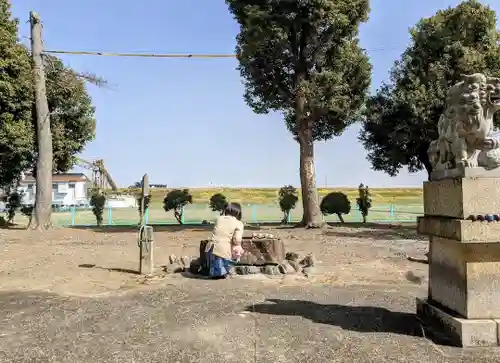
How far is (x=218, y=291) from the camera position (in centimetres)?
702

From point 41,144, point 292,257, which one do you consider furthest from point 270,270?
point 41,144

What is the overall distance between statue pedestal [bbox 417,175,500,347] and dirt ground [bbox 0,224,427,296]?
3.69 m

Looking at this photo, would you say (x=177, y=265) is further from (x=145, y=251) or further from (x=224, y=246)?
(x=224, y=246)

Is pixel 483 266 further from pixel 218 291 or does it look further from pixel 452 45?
pixel 452 45

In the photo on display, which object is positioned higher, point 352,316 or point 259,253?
point 259,253

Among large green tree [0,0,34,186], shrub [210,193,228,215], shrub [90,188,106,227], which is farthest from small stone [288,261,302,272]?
shrub [90,188,106,227]

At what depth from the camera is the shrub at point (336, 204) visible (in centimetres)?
2361

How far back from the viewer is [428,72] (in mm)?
21594

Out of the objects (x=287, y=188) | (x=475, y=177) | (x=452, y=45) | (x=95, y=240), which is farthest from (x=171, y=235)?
(x=452, y=45)

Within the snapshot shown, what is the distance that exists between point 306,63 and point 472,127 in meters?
15.1

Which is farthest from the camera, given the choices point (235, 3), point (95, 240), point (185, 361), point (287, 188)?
point (287, 188)

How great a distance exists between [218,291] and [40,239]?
10984 millimetres

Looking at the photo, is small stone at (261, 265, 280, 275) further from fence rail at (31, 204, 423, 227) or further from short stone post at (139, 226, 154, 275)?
fence rail at (31, 204, 423, 227)

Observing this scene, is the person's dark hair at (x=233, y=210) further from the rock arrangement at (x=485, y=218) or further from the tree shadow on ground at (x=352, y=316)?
the rock arrangement at (x=485, y=218)
